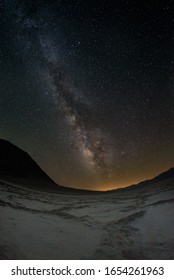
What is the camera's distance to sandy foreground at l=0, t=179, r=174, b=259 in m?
3.33

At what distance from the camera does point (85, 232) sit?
4.22 metres

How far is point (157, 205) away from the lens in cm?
587

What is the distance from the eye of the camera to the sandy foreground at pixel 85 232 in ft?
10.9

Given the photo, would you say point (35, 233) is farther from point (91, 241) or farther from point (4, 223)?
point (91, 241)

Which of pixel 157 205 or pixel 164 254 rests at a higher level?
pixel 157 205

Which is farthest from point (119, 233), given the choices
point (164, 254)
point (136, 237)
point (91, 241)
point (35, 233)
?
point (35, 233)

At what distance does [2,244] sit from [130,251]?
1.86 m

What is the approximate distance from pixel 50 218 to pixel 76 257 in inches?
69.5

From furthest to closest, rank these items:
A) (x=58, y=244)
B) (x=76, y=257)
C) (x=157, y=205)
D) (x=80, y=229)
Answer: (x=157, y=205) < (x=80, y=229) < (x=58, y=244) < (x=76, y=257)

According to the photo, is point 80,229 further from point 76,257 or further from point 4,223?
point 4,223

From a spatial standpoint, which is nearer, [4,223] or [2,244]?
[2,244]

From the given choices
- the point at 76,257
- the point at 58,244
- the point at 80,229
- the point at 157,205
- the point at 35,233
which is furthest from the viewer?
the point at 157,205

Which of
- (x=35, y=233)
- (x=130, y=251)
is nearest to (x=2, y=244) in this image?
(x=35, y=233)

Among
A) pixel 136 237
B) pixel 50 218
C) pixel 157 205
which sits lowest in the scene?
pixel 136 237
